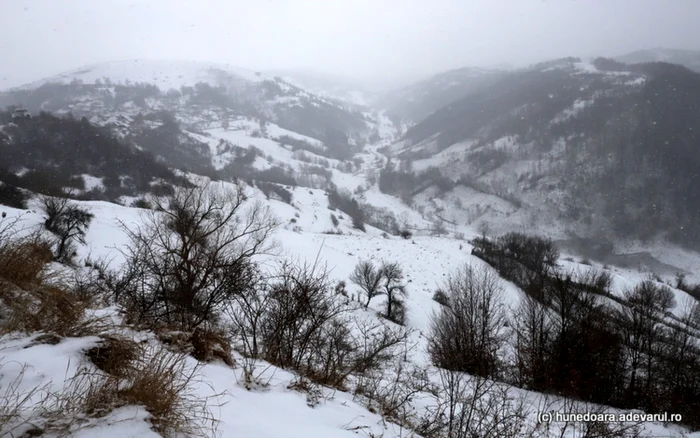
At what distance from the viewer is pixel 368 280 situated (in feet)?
97.9

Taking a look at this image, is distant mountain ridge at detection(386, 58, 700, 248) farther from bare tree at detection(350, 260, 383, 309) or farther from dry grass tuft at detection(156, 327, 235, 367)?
dry grass tuft at detection(156, 327, 235, 367)

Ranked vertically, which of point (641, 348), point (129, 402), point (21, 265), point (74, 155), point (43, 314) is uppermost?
point (74, 155)

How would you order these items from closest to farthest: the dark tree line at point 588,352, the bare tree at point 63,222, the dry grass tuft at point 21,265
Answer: the dry grass tuft at point 21,265 → the dark tree line at point 588,352 → the bare tree at point 63,222

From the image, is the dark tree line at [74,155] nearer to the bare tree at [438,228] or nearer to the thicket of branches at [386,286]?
the thicket of branches at [386,286]

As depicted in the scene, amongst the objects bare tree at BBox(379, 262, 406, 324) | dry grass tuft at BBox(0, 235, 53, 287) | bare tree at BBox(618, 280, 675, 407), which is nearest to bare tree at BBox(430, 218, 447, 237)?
bare tree at BBox(379, 262, 406, 324)

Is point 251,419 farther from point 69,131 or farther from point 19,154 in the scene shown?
point 69,131

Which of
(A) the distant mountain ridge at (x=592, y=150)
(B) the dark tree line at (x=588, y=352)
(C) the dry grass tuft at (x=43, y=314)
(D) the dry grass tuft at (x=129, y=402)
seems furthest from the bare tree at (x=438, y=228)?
(D) the dry grass tuft at (x=129, y=402)

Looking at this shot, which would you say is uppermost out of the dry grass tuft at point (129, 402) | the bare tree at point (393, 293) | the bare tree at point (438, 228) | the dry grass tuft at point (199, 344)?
the dry grass tuft at point (129, 402)

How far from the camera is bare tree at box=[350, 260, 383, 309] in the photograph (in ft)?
96.3

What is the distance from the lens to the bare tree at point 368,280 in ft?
96.3

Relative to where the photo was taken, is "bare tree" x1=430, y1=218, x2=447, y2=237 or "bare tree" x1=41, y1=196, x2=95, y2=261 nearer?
"bare tree" x1=41, y1=196, x2=95, y2=261

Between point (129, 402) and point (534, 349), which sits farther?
point (534, 349)

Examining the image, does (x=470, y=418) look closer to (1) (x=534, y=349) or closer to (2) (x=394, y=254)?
→ (1) (x=534, y=349)

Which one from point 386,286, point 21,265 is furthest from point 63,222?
point 21,265
